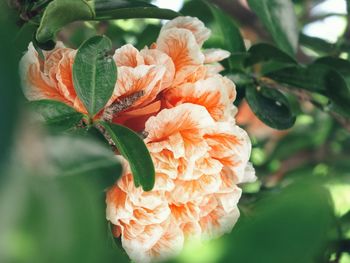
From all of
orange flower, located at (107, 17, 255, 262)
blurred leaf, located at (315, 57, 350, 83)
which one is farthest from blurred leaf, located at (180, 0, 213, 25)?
orange flower, located at (107, 17, 255, 262)

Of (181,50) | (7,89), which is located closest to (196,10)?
(181,50)

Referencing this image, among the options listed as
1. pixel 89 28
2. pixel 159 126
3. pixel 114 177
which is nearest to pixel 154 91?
pixel 159 126

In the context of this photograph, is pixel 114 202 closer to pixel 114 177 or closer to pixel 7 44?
pixel 114 177

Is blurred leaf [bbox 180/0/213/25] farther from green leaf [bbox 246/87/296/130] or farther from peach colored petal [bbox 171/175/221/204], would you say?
peach colored petal [bbox 171/175/221/204]

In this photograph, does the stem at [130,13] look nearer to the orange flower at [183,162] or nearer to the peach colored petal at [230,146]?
the orange flower at [183,162]

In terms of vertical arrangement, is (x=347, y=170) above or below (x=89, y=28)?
below

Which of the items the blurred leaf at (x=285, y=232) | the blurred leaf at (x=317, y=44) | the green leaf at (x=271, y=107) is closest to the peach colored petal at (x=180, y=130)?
the green leaf at (x=271, y=107)
